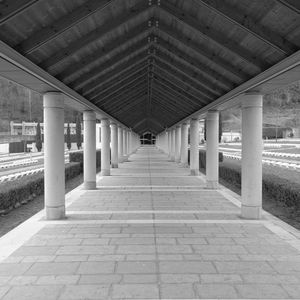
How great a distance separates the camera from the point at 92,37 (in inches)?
270

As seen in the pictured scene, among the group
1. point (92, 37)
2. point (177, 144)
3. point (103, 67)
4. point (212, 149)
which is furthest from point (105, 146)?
point (92, 37)

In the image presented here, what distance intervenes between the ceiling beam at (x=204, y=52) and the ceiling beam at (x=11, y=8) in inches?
142

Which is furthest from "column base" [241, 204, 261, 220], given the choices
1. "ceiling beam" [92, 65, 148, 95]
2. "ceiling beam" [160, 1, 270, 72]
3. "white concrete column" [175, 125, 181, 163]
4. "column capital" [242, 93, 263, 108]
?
"white concrete column" [175, 125, 181, 163]

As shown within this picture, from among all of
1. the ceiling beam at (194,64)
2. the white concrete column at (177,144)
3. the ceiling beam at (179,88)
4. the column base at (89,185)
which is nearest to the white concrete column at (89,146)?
the column base at (89,185)

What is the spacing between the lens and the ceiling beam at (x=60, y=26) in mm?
5711

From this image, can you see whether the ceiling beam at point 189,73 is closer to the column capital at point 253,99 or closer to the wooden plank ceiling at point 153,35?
the wooden plank ceiling at point 153,35

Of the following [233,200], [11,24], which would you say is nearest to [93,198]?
[233,200]

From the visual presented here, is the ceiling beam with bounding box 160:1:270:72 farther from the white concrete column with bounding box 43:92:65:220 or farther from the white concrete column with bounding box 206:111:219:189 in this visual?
the white concrete column with bounding box 206:111:219:189

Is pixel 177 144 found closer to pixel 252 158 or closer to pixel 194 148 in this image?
pixel 194 148

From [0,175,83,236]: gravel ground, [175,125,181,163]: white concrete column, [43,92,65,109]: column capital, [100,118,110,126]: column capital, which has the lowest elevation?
[0,175,83,236]: gravel ground

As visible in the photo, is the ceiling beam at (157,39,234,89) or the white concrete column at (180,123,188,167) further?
the white concrete column at (180,123,188,167)

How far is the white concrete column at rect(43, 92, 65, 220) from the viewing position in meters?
8.66

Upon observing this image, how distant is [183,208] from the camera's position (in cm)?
997

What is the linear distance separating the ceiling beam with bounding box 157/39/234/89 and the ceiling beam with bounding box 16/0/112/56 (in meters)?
3.46
